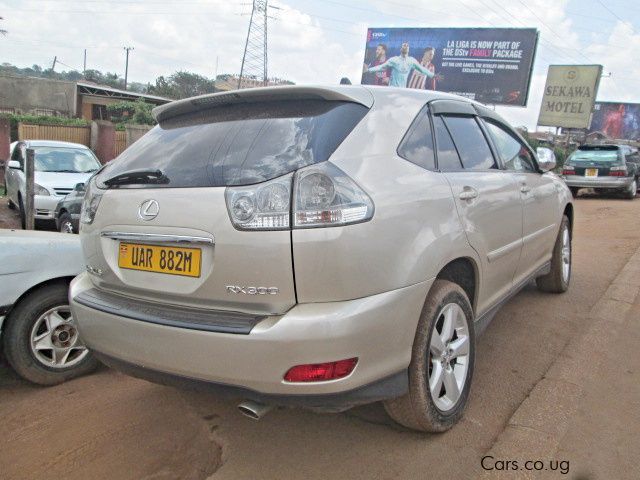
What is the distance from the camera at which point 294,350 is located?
2.02 m

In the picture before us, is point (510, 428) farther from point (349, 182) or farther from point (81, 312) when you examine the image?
point (81, 312)

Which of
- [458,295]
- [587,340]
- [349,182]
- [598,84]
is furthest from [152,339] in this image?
[598,84]

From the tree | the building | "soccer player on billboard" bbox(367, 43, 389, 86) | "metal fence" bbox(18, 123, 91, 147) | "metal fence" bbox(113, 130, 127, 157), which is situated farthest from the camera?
the tree

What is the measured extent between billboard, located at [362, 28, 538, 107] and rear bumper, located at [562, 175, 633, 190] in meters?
16.2

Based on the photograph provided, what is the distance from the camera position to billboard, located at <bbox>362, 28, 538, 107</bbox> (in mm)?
28859

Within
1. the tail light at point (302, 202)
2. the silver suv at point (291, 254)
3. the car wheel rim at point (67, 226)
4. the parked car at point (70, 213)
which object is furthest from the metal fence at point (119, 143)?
the tail light at point (302, 202)

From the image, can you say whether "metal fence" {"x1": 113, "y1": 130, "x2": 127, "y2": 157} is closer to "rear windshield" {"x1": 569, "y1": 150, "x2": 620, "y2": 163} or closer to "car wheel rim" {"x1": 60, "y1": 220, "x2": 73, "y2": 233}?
"car wheel rim" {"x1": 60, "y1": 220, "x2": 73, "y2": 233}

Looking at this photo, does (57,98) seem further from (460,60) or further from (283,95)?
(283,95)

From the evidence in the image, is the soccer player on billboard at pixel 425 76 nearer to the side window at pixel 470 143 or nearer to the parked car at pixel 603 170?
the parked car at pixel 603 170

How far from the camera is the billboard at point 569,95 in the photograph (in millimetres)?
32969

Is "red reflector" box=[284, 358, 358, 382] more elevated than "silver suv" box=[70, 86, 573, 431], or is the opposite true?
"silver suv" box=[70, 86, 573, 431]

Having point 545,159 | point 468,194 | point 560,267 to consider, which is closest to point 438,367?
point 468,194

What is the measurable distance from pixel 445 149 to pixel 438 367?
1.15 metres

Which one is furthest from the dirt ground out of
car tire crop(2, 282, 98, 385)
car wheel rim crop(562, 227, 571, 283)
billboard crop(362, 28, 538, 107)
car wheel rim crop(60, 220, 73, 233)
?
billboard crop(362, 28, 538, 107)
